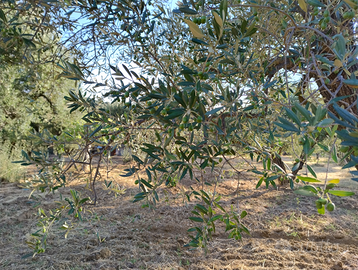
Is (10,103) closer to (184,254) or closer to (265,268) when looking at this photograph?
(184,254)

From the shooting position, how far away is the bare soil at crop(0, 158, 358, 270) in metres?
2.46

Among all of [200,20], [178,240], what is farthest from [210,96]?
[178,240]

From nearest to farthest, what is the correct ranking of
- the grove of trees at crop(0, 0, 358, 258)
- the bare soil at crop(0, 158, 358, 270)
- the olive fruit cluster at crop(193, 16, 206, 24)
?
the grove of trees at crop(0, 0, 358, 258)
the olive fruit cluster at crop(193, 16, 206, 24)
the bare soil at crop(0, 158, 358, 270)

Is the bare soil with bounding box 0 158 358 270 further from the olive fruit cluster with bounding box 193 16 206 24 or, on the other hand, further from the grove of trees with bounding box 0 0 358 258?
the olive fruit cluster with bounding box 193 16 206 24

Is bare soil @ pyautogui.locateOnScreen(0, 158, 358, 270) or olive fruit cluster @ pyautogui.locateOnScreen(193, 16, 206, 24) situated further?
bare soil @ pyautogui.locateOnScreen(0, 158, 358, 270)

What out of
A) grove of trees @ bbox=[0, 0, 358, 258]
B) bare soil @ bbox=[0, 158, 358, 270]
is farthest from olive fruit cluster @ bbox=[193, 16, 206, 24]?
bare soil @ bbox=[0, 158, 358, 270]

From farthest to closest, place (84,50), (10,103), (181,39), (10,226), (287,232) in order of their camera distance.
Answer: (10,103), (10,226), (287,232), (84,50), (181,39)

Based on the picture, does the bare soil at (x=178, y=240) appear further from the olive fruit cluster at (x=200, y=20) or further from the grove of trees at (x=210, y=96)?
the olive fruit cluster at (x=200, y=20)

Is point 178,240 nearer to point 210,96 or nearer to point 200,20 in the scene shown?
point 210,96

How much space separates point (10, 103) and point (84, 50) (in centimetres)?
683

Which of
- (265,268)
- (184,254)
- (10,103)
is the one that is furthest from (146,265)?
(10,103)

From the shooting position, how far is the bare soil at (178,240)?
246 centimetres

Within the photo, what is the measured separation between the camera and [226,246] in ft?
9.26

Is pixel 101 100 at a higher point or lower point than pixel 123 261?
higher
